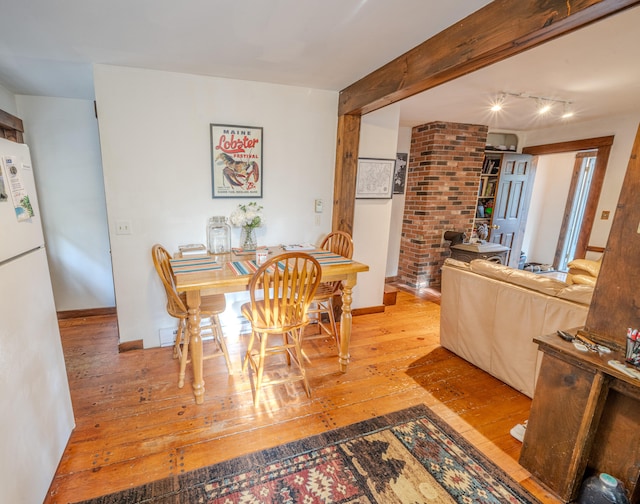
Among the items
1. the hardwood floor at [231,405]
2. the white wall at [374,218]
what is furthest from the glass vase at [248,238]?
the white wall at [374,218]

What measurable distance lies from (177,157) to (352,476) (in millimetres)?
2483

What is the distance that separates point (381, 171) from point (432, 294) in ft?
6.54

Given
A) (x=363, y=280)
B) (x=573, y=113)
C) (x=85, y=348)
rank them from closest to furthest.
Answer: (x=85, y=348) < (x=363, y=280) < (x=573, y=113)

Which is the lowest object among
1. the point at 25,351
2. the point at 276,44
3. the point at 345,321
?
the point at 345,321

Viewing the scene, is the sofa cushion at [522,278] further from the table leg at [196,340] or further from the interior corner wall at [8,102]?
the interior corner wall at [8,102]

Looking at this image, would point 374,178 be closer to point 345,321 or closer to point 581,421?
point 345,321

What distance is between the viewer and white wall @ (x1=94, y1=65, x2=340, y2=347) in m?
2.37

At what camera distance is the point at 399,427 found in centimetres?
188

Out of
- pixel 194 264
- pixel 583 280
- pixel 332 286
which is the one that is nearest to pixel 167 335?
pixel 194 264

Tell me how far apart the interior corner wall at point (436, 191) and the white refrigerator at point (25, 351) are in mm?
3984

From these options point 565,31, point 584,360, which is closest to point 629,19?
point 565,31

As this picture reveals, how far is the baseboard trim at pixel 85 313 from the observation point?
323 cm

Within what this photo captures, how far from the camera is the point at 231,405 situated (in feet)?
6.64

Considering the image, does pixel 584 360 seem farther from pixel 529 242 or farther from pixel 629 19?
pixel 529 242
